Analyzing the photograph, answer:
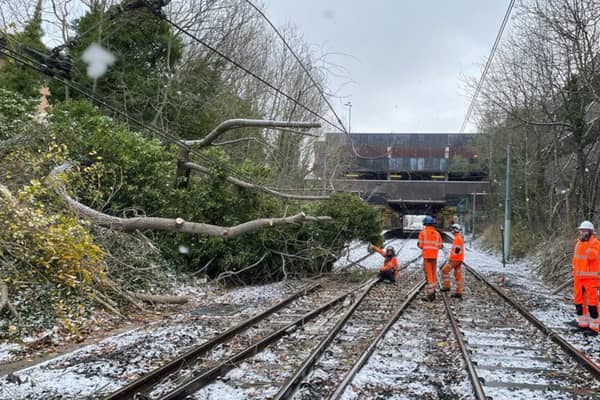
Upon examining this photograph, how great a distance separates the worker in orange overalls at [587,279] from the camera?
25.5ft

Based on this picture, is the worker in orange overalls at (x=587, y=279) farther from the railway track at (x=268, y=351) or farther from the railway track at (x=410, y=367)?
the railway track at (x=268, y=351)

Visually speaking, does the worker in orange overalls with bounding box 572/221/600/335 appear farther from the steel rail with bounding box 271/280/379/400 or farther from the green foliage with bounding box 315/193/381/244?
the green foliage with bounding box 315/193/381/244

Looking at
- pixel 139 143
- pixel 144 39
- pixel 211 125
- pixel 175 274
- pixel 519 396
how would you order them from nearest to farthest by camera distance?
pixel 519 396
pixel 175 274
pixel 139 143
pixel 144 39
pixel 211 125

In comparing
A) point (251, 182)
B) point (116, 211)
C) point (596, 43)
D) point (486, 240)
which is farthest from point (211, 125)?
point (486, 240)

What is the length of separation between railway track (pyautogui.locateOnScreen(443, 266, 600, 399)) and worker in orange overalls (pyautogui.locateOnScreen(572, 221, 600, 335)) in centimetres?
66

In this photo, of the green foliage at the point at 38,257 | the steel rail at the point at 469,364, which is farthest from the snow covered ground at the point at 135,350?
the steel rail at the point at 469,364

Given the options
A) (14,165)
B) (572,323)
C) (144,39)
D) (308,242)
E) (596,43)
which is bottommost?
(572,323)

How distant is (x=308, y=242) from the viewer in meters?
14.7

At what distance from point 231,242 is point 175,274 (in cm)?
175

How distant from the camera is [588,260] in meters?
7.83

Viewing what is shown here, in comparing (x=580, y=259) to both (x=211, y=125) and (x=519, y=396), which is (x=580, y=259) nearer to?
(x=519, y=396)

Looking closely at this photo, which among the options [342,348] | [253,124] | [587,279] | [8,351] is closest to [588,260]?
[587,279]

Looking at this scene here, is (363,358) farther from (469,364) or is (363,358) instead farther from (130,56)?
(130,56)

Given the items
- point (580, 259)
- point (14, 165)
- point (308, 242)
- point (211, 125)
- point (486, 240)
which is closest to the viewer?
point (580, 259)
